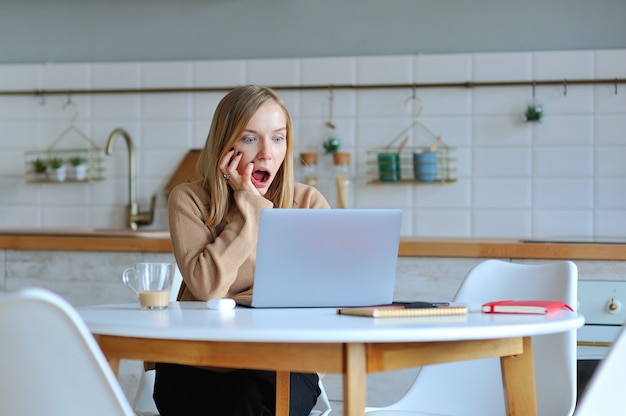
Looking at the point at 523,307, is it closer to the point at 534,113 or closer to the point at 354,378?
the point at 354,378

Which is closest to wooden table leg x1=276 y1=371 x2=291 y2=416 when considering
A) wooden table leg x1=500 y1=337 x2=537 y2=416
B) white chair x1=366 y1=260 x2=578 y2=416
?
white chair x1=366 y1=260 x2=578 y2=416

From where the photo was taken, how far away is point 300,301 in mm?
1589

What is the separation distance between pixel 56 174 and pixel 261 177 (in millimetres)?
1927

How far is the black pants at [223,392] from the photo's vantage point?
1703 mm

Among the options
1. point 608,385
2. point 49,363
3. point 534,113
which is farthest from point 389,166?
point 49,363

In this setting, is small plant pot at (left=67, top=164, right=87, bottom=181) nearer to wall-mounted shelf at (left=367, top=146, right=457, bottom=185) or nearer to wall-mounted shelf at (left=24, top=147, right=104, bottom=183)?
wall-mounted shelf at (left=24, top=147, right=104, bottom=183)

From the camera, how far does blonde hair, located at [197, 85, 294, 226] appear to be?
6.52 ft

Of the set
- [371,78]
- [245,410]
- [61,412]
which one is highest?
[371,78]

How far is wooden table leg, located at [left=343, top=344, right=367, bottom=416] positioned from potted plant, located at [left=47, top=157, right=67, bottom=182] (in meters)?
2.76

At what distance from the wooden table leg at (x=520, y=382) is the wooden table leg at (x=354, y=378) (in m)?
0.42

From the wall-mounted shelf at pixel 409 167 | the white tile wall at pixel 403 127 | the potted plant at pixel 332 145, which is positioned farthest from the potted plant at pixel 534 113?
the potted plant at pixel 332 145

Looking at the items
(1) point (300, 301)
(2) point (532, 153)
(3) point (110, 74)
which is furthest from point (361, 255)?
(3) point (110, 74)

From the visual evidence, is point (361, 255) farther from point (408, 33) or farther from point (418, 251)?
point (408, 33)

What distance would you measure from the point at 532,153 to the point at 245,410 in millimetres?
2088
